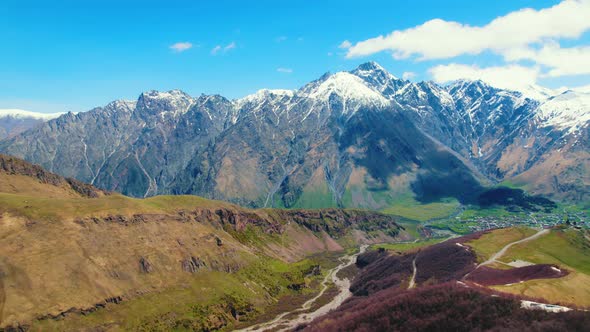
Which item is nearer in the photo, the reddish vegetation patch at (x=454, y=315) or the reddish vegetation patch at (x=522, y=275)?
the reddish vegetation patch at (x=454, y=315)

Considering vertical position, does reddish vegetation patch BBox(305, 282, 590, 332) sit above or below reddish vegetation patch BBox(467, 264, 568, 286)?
above

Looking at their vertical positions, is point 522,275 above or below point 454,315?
below

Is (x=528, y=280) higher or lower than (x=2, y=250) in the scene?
lower

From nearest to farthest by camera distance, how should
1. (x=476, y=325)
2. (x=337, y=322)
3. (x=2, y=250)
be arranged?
1. (x=476, y=325)
2. (x=337, y=322)
3. (x=2, y=250)

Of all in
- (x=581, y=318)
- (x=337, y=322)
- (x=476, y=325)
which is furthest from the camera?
(x=337, y=322)

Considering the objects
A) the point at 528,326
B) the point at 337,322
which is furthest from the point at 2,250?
the point at 528,326

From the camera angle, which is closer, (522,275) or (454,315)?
(454,315)

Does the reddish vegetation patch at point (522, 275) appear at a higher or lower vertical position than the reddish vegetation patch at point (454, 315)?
lower

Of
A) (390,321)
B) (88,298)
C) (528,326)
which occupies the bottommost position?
(88,298)

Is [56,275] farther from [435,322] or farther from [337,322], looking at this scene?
[435,322]

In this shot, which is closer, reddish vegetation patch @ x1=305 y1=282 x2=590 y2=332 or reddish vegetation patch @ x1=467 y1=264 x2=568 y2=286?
reddish vegetation patch @ x1=305 y1=282 x2=590 y2=332

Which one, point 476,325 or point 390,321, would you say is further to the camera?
point 390,321
